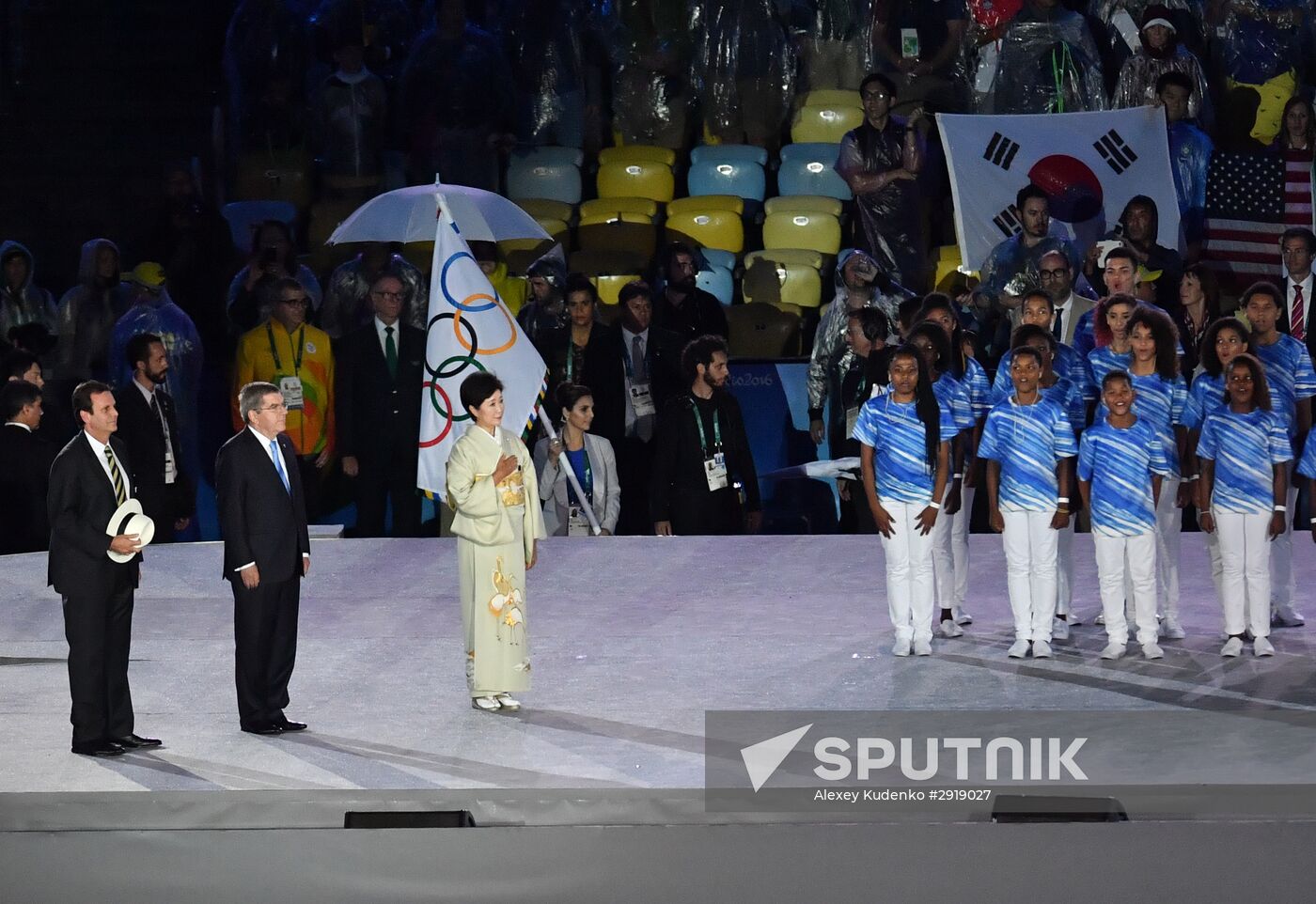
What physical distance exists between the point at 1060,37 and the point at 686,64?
2617mm

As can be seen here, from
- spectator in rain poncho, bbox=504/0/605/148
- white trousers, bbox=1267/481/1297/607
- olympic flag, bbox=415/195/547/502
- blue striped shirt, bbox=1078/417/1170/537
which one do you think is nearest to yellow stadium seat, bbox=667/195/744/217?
spectator in rain poncho, bbox=504/0/605/148

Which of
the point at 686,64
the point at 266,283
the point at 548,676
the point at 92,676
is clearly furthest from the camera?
the point at 686,64

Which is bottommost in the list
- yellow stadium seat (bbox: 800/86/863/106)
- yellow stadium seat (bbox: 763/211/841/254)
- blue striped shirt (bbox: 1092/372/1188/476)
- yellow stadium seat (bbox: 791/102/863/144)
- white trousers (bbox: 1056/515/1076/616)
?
white trousers (bbox: 1056/515/1076/616)

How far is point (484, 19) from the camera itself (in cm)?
1380

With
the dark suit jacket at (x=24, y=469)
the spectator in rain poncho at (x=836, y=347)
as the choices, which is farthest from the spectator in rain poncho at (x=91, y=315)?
the spectator in rain poncho at (x=836, y=347)

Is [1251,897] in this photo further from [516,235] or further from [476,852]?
[516,235]

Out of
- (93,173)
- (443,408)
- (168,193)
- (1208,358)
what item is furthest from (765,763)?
(93,173)

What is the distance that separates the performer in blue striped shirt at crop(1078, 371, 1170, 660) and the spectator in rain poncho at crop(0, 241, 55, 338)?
6.63 m

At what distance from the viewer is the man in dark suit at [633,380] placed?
10.6 meters

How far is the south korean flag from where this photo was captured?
11719 millimetres

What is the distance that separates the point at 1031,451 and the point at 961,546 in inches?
29.8

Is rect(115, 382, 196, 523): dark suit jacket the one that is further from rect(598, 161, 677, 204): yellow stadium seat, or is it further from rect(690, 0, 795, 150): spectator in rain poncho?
rect(690, 0, 795, 150): spectator in rain poncho

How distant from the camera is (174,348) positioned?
36.1 feet

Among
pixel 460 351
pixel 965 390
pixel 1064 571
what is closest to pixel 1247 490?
pixel 1064 571
